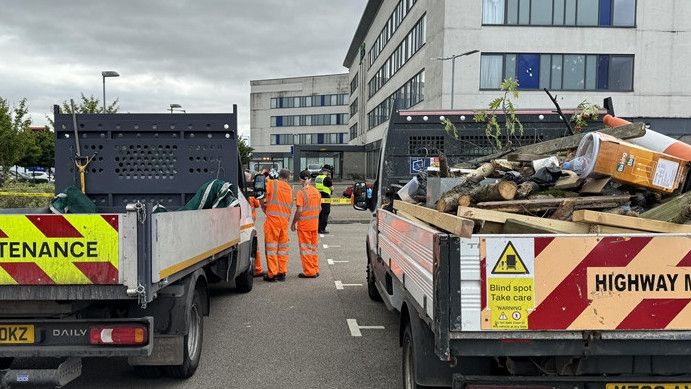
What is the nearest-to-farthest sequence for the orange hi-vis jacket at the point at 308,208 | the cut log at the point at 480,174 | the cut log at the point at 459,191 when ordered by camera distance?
the cut log at the point at 459,191, the cut log at the point at 480,174, the orange hi-vis jacket at the point at 308,208

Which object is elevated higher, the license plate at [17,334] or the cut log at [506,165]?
the cut log at [506,165]

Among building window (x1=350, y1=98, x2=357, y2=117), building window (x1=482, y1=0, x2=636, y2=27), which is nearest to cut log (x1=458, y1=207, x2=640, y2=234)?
building window (x1=482, y1=0, x2=636, y2=27)

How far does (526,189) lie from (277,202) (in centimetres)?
587

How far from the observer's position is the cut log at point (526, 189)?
11.6ft

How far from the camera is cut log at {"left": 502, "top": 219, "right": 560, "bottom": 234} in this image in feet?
9.98

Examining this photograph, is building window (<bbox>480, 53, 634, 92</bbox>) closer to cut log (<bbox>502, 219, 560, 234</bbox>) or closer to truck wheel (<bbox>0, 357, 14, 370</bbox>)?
cut log (<bbox>502, 219, 560, 234</bbox>)

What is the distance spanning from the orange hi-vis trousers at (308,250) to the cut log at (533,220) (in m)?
6.17

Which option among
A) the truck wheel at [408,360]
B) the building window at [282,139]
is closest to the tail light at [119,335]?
the truck wheel at [408,360]

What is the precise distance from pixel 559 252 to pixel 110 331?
2.84 metres

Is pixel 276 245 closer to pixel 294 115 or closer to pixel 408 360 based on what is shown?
pixel 408 360

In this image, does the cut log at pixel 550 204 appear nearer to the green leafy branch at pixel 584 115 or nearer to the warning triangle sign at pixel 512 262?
the warning triangle sign at pixel 512 262

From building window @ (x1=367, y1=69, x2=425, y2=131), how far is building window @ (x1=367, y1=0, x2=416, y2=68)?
192 inches

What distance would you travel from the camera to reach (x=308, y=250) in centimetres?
934

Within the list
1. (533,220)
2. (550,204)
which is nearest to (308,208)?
(550,204)
